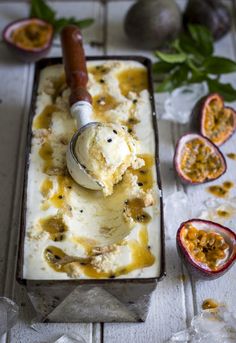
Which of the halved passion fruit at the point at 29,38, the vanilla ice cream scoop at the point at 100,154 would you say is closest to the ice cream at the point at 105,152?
the vanilla ice cream scoop at the point at 100,154

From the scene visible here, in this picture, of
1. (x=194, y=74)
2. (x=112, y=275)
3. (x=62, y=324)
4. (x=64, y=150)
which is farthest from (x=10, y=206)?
(x=194, y=74)

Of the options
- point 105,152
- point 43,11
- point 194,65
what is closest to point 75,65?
point 105,152

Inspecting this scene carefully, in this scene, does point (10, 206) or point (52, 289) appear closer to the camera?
point (52, 289)

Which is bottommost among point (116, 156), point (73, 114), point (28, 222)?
point (28, 222)

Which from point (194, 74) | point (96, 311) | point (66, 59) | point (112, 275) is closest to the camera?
point (112, 275)

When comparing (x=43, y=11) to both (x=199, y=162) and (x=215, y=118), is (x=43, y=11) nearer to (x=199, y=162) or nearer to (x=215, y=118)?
(x=215, y=118)

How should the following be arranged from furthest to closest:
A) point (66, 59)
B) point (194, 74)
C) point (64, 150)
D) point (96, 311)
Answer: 1. point (194, 74)
2. point (66, 59)
3. point (64, 150)
4. point (96, 311)

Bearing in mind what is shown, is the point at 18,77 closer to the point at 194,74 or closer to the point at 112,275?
the point at 194,74
